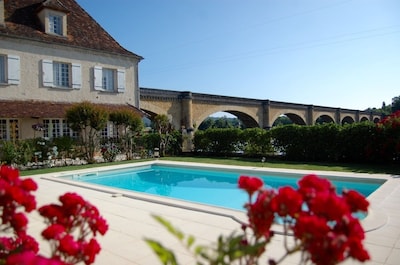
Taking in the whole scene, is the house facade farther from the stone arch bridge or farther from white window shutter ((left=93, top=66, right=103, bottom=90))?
the stone arch bridge

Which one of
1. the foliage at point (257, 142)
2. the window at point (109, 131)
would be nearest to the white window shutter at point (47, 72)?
the window at point (109, 131)

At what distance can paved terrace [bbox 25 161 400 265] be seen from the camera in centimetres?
399

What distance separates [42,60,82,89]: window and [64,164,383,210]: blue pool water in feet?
22.7

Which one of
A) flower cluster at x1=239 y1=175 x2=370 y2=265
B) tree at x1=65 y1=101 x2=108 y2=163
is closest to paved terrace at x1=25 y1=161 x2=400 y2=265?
flower cluster at x1=239 y1=175 x2=370 y2=265

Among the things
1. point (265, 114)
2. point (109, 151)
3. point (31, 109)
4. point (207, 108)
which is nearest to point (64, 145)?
point (109, 151)

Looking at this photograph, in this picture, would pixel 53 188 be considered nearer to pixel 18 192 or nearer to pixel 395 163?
pixel 18 192

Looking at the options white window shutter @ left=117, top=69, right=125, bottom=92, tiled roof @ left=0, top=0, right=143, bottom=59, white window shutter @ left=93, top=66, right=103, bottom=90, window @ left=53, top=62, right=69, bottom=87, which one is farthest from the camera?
white window shutter @ left=117, top=69, right=125, bottom=92

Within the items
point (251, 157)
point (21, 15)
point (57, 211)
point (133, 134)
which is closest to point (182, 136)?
point (133, 134)

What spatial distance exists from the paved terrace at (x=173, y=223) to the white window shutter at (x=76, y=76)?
10704 mm

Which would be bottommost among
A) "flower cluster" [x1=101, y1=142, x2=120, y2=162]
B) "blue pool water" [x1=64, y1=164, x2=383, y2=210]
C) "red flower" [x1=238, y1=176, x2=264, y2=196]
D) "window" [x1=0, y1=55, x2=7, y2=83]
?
"blue pool water" [x1=64, y1=164, x2=383, y2=210]

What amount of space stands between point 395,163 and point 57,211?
13482 millimetres

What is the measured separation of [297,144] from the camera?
15391mm

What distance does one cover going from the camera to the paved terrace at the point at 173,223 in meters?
3.99

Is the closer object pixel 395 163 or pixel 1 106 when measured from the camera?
pixel 395 163
